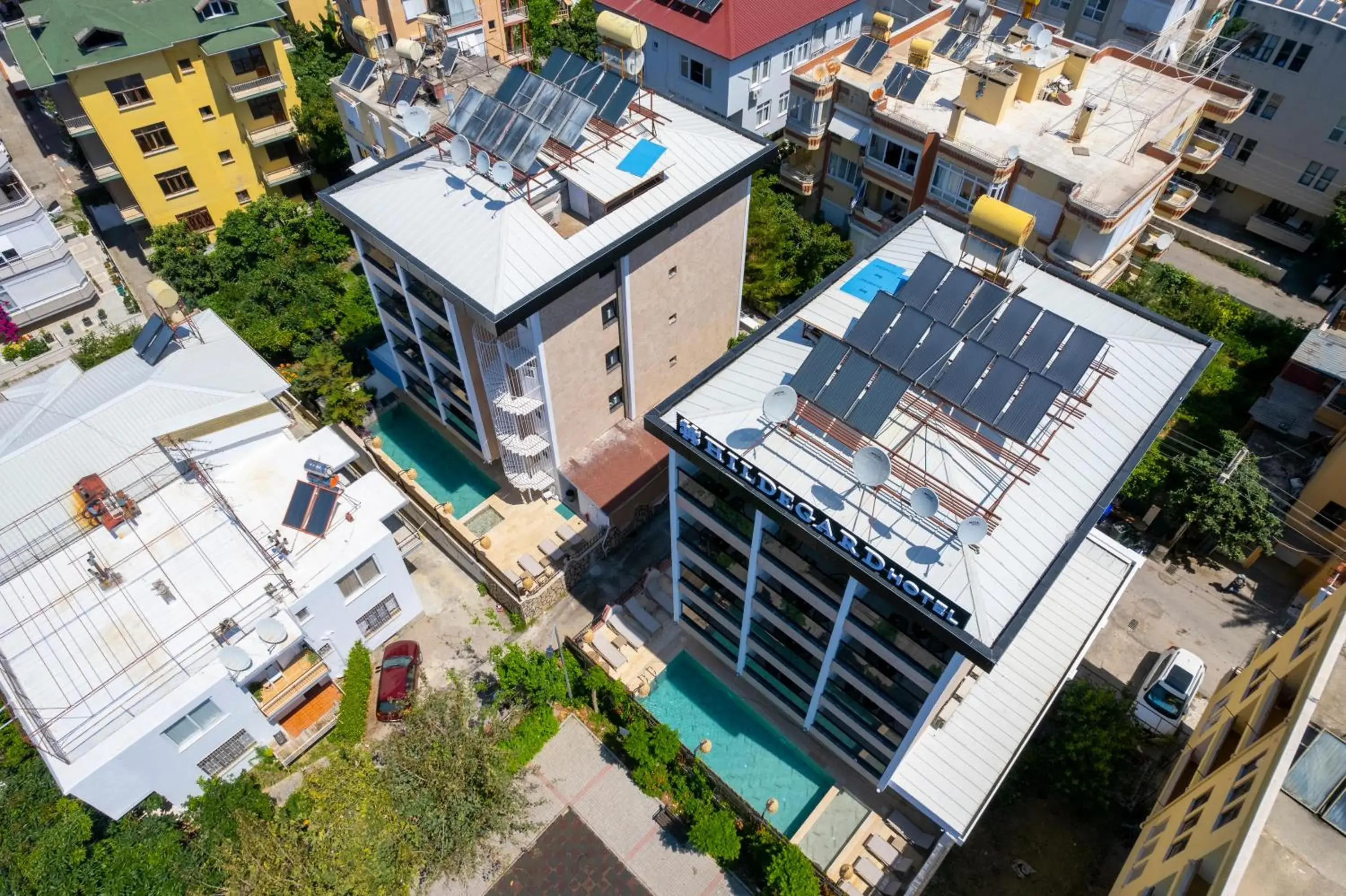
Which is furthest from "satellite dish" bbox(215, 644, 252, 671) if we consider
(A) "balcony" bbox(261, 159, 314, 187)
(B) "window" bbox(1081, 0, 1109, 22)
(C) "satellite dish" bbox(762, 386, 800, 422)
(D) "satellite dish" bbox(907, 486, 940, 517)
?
(B) "window" bbox(1081, 0, 1109, 22)

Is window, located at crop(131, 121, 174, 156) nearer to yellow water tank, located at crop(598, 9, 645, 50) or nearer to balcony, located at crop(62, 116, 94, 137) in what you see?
balcony, located at crop(62, 116, 94, 137)

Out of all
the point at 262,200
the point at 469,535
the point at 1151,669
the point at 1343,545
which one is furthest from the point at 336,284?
the point at 1343,545

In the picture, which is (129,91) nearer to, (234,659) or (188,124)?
(188,124)

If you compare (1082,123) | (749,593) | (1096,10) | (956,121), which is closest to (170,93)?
(956,121)

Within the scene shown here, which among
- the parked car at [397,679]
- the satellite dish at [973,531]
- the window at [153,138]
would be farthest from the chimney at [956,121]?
the window at [153,138]

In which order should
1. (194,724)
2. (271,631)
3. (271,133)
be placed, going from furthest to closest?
(271,133) < (271,631) < (194,724)

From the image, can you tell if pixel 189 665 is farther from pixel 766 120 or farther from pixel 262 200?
pixel 766 120
